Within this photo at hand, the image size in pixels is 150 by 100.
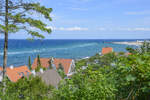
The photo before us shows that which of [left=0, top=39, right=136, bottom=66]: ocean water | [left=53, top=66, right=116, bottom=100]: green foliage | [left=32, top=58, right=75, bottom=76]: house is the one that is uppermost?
[left=53, top=66, right=116, bottom=100]: green foliage

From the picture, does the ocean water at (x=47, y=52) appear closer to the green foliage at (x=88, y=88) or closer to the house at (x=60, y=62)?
the house at (x=60, y=62)

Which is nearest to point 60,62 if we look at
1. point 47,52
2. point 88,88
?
point 88,88

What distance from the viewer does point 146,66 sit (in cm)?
154

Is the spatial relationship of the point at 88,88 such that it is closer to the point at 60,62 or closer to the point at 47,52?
the point at 60,62

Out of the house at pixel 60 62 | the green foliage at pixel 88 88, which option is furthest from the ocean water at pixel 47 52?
the green foliage at pixel 88 88

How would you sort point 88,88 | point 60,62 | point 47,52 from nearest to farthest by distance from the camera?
point 88,88 < point 60,62 < point 47,52

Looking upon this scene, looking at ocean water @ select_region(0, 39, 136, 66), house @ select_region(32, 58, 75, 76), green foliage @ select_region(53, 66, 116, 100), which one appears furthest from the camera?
ocean water @ select_region(0, 39, 136, 66)

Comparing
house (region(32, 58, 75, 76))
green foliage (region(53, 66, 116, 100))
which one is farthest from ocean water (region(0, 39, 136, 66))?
green foliage (region(53, 66, 116, 100))

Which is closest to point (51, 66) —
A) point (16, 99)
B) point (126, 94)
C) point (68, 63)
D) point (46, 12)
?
point (68, 63)

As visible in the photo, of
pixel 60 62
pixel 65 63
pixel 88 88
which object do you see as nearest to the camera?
pixel 88 88

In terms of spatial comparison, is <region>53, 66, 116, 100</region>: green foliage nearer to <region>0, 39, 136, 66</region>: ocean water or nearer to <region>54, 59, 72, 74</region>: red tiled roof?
<region>0, 39, 136, 66</region>: ocean water

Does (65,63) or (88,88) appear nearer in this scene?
(88,88)

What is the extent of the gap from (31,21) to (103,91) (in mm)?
7017

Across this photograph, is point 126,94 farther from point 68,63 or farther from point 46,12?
point 68,63
